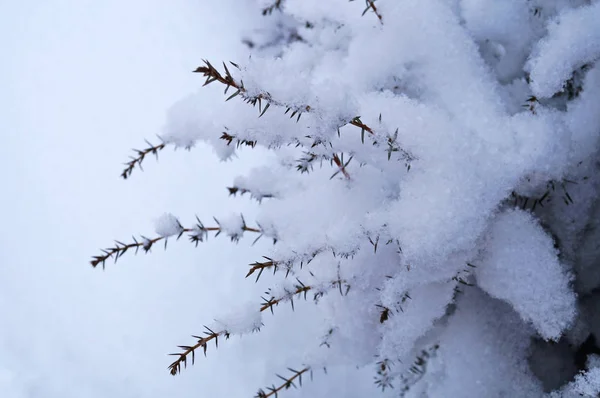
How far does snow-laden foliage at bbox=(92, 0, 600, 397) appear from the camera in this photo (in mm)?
1055

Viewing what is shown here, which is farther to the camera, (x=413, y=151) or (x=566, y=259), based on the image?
(x=566, y=259)

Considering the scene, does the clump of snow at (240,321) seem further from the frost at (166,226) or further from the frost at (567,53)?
the frost at (567,53)

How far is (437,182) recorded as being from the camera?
1056mm

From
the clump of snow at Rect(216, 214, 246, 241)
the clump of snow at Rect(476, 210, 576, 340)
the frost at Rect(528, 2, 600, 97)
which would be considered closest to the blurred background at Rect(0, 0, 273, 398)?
the clump of snow at Rect(216, 214, 246, 241)

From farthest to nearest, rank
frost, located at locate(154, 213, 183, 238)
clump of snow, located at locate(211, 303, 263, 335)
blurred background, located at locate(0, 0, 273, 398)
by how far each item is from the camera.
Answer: blurred background, located at locate(0, 0, 273, 398), frost, located at locate(154, 213, 183, 238), clump of snow, located at locate(211, 303, 263, 335)

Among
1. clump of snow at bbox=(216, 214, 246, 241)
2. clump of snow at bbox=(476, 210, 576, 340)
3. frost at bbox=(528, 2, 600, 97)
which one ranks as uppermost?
frost at bbox=(528, 2, 600, 97)

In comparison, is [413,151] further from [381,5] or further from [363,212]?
[381,5]

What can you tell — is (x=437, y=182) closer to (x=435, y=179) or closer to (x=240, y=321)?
(x=435, y=179)

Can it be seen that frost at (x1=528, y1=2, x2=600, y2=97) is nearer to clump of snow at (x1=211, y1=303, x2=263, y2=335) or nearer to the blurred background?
clump of snow at (x1=211, y1=303, x2=263, y2=335)

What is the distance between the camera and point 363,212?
1260mm

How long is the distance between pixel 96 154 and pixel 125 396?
127cm

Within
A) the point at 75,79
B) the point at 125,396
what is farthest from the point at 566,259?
the point at 75,79

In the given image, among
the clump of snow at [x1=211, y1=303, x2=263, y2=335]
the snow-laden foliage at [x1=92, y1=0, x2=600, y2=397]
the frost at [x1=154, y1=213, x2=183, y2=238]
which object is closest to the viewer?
the snow-laden foliage at [x1=92, y1=0, x2=600, y2=397]

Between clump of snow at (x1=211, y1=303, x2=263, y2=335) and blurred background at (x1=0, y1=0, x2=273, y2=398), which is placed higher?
blurred background at (x1=0, y1=0, x2=273, y2=398)
